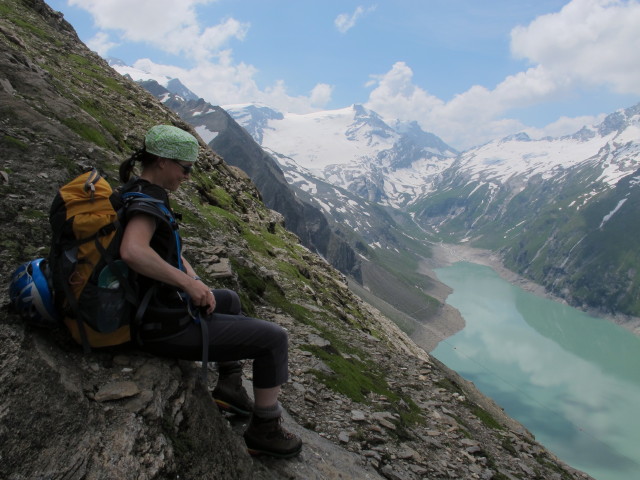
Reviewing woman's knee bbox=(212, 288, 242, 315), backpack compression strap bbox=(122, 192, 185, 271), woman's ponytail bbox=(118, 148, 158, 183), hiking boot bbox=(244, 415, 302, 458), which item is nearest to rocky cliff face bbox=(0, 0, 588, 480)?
hiking boot bbox=(244, 415, 302, 458)

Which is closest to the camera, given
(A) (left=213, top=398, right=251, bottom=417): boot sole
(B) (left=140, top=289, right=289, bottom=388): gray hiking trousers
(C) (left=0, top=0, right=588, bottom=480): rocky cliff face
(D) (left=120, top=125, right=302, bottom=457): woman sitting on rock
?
(C) (left=0, top=0, right=588, bottom=480): rocky cliff face

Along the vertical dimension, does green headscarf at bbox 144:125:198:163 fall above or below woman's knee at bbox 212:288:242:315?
above

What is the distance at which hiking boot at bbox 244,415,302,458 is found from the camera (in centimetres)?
671

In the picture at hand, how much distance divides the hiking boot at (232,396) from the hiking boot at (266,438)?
62 centimetres

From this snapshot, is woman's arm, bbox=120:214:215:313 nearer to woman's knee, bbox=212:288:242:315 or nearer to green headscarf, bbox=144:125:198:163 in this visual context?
green headscarf, bbox=144:125:198:163

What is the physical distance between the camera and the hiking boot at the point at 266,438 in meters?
6.71

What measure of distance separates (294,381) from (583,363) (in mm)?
227399


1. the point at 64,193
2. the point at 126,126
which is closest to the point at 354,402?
the point at 64,193

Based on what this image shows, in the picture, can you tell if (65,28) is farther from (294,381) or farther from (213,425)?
(213,425)

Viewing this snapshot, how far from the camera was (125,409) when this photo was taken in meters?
5.56

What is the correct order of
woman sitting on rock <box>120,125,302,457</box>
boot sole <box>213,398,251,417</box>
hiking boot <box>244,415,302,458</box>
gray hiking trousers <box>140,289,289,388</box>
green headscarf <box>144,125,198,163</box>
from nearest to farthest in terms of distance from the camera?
1. woman sitting on rock <box>120,125,302,457</box>
2. green headscarf <box>144,125,198,163</box>
3. gray hiking trousers <box>140,289,289,388</box>
4. hiking boot <box>244,415,302,458</box>
5. boot sole <box>213,398,251,417</box>

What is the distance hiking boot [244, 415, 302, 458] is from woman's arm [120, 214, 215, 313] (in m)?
2.65

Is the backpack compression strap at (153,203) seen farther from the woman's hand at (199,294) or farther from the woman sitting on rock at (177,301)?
the woman's hand at (199,294)

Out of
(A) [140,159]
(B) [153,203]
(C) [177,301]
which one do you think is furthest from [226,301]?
(A) [140,159]
